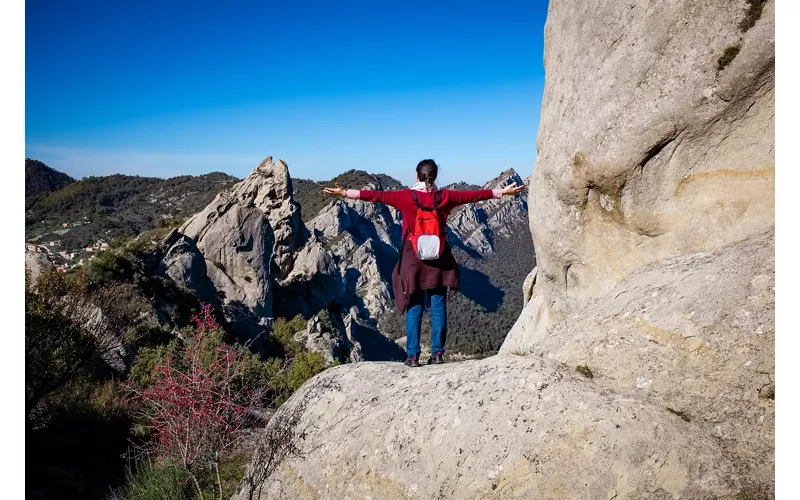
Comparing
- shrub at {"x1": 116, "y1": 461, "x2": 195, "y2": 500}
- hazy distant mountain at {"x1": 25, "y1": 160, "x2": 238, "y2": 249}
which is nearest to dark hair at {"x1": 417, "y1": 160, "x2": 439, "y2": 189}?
shrub at {"x1": 116, "y1": 461, "x2": 195, "y2": 500}

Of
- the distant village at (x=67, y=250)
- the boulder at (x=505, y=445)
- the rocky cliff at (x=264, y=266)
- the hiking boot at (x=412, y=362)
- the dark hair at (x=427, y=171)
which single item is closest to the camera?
the boulder at (x=505, y=445)

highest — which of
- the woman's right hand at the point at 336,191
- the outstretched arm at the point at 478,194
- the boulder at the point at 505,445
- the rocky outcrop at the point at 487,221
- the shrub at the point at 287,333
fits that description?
the rocky outcrop at the point at 487,221

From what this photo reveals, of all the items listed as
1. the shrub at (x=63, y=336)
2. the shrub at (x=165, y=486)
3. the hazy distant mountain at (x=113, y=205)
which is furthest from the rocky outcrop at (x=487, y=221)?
the shrub at (x=165, y=486)

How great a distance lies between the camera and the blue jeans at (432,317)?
6512mm

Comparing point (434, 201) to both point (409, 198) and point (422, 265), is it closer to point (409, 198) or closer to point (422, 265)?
point (409, 198)

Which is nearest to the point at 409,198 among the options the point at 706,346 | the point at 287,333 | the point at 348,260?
the point at 706,346

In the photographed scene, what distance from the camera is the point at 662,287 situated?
17.1 feet

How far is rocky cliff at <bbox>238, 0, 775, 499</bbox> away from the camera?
4137 mm

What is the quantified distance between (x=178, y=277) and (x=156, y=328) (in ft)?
46.0

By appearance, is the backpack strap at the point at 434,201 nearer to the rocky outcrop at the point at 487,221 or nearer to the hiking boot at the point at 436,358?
the hiking boot at the point at 436,358

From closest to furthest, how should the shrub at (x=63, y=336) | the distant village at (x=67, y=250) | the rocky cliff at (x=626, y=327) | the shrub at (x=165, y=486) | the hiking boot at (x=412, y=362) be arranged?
1. the rocky cliff at (x=626, y=327)
2. the shrub at (x=165, y=486)
3. the hiking boot at (x=412, y=362)
4. the shrub at (x=63, y=336)
5. the distant village at (x=67, y=250)

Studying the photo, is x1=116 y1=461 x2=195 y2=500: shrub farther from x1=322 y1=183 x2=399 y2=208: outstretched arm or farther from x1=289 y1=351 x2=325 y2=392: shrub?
x1=289 y1=351 x2=325 y2=392: shrub

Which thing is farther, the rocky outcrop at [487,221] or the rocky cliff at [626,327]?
the rocky outcrop at [487,221]

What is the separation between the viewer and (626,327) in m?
4.98
